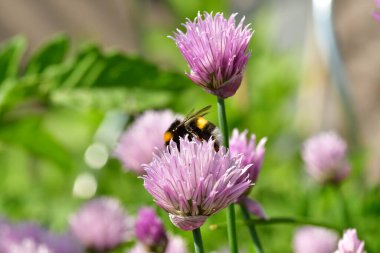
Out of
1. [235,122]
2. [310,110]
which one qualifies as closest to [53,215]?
[235,122]

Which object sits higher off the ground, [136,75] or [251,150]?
[136,75]

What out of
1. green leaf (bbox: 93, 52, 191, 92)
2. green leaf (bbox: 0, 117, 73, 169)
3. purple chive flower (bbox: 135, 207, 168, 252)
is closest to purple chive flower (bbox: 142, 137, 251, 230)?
purple chive flower (bbox: 135, 207, 168, 252)

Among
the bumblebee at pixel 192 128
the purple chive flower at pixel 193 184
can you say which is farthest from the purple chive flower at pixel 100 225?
the purple chive flower at pixel 193 184

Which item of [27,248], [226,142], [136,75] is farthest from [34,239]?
[226,142]

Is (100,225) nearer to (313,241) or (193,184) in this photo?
(313,241)

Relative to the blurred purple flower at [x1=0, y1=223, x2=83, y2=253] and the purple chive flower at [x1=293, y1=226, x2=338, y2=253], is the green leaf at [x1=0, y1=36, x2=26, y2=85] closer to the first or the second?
the blurred purple flower at [x1=0, y1=223, x2=83, y2=253]

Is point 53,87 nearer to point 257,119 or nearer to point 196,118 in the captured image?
point 196,118
